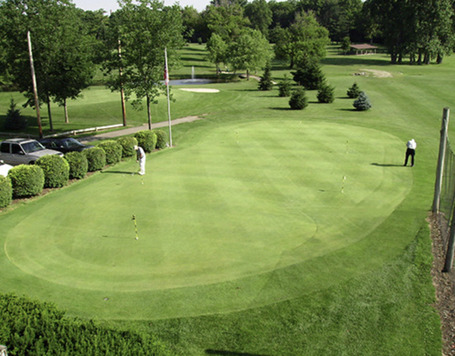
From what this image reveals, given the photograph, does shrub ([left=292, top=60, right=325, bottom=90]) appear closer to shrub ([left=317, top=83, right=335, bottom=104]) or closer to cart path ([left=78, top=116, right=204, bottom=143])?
shrub ([left=317, top=83, right=335, bottom=104])

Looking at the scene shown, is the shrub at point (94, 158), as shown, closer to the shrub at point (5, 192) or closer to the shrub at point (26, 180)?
the shrub at point (26, 180)

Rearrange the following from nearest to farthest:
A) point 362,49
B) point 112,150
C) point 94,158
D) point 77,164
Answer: point 77,164
point 94,158
point 112,150
point 362,49

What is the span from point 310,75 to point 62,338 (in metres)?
59.2

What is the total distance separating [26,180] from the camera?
20188mm

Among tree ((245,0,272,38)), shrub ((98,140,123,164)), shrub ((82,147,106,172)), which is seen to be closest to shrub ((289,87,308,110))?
shrub ((98,140,123,164))

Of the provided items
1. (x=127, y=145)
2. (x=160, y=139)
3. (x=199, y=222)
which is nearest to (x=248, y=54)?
(x=160, y=139)

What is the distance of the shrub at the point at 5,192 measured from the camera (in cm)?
1884

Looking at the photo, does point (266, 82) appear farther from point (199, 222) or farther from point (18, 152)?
point (199, 222)

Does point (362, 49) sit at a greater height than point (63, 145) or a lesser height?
greater

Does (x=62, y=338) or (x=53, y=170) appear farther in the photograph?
(x=53, y=170)

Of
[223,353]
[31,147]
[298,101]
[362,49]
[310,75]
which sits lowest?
[223,353]

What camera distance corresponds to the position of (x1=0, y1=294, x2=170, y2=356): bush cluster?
7285 mm

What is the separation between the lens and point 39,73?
126 ft

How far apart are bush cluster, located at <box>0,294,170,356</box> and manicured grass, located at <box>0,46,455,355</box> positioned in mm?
2320
